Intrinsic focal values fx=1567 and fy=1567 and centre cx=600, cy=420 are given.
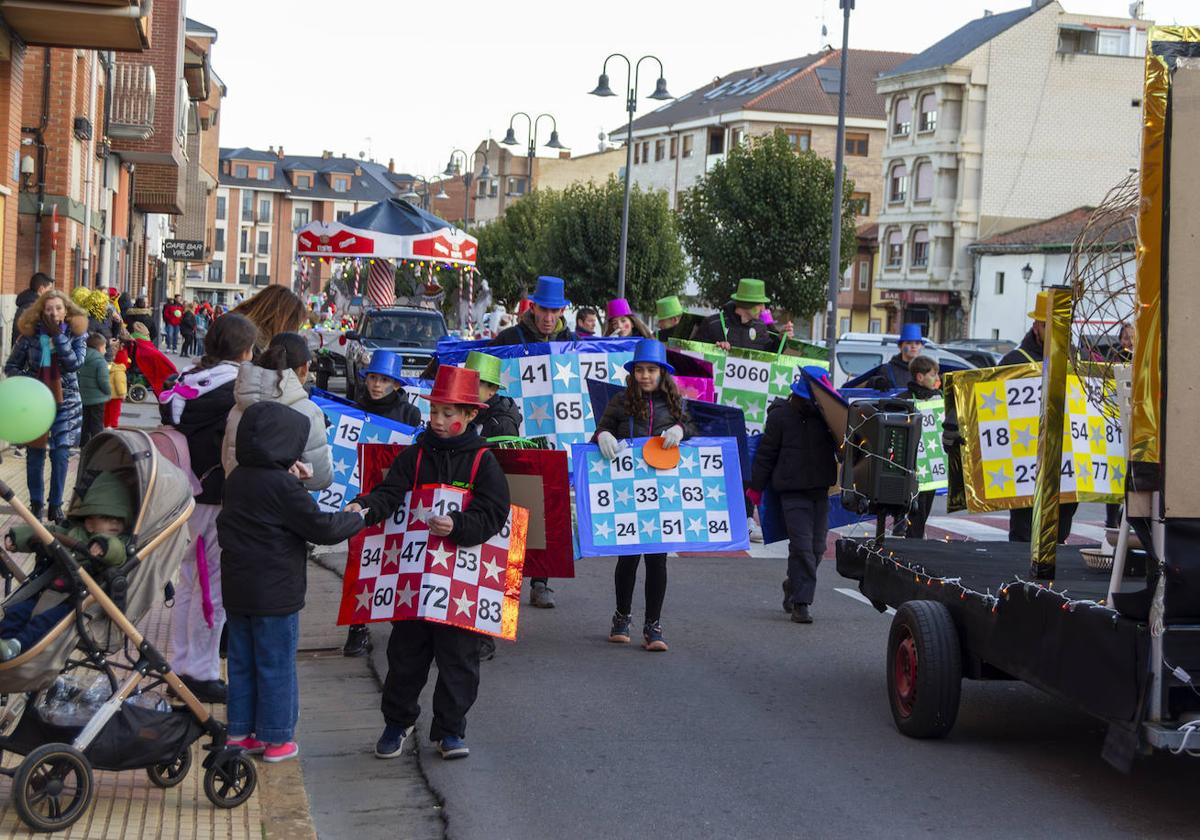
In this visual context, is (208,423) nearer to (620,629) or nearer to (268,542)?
(268,542)

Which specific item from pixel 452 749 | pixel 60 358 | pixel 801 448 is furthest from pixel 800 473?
pixel 60 358

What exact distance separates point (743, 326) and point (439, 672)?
8283 mm

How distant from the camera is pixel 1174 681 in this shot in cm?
567

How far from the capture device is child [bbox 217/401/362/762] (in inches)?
249

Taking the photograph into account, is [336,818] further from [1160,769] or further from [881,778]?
[1160,769]

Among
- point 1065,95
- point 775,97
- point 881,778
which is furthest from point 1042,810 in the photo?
point 775,97

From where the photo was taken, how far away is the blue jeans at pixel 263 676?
644cm

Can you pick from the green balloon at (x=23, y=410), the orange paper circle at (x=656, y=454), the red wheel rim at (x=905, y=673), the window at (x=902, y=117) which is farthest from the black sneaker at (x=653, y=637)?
the window at (x=902, y=117)

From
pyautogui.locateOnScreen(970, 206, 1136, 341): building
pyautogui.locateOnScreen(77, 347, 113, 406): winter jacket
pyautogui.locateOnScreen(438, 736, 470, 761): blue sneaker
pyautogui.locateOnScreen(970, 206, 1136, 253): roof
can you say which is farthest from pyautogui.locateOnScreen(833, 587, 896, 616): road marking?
pyautogui.locateOnScreen(970, 206, 1136, 341): building

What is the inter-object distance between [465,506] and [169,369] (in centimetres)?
1296

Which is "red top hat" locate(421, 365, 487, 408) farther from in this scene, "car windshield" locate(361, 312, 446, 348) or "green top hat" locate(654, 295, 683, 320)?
"car windshield" locate(361, 312, 446, 348)

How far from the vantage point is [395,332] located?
32.2 m

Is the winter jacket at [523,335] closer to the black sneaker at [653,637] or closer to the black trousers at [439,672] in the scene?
the black sneaker at [653,637]

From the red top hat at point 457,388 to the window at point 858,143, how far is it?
275 feet
